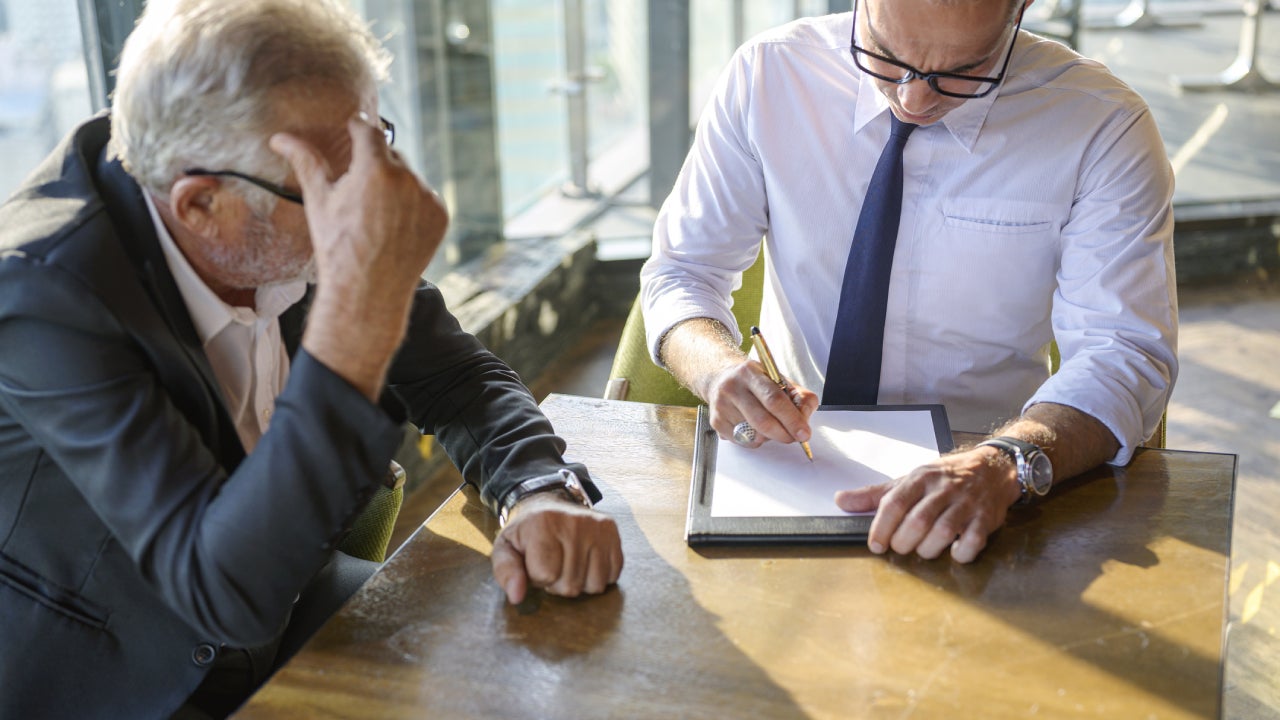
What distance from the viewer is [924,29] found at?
173 cm

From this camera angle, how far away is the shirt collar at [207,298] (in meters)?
1.35

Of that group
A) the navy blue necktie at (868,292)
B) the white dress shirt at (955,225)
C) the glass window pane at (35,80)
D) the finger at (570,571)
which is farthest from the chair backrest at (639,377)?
the glass window pane at (35,80)

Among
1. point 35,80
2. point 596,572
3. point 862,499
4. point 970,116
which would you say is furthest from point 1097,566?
point 35,80

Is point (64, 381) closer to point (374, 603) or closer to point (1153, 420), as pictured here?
point (374, 603)

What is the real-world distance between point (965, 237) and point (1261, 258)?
4.28 metres

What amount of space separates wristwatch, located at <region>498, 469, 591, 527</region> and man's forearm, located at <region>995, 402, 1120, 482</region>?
60cm

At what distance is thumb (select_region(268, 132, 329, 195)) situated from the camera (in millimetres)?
1229

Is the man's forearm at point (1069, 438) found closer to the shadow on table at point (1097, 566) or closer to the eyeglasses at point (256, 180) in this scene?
the shadow on table at point (1097, 566)

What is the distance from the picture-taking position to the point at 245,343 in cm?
147

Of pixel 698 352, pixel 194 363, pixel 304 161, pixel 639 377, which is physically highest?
pixel 304 161

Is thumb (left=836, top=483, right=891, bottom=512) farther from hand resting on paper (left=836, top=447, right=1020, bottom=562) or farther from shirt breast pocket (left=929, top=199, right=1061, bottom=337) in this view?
shirt breast pocket (left=929, top=199, right=1061, bottom=337)

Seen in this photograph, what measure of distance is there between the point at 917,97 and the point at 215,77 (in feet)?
3.54

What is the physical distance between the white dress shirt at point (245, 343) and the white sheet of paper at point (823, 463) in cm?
60

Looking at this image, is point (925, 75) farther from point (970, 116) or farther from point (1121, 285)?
point (1121, 285)
